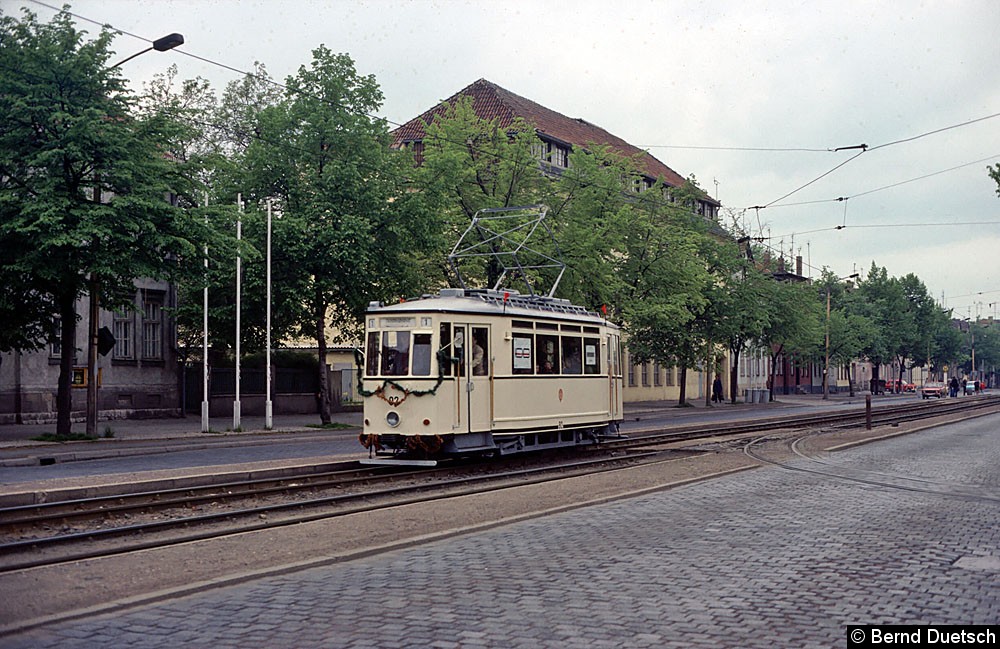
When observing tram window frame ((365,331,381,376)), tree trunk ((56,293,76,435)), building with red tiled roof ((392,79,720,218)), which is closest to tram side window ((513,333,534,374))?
tram window frame ((365,331,381,376))

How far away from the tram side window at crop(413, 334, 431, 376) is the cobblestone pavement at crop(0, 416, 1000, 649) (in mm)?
5890

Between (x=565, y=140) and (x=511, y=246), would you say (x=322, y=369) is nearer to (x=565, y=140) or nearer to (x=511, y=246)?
(x=511, y=246)

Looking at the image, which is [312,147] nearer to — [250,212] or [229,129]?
[250,212]

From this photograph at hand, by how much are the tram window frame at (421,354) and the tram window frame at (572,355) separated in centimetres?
349

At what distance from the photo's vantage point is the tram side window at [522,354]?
19188mm

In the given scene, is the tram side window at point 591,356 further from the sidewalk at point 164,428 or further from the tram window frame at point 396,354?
the sidewalk at point 164,428

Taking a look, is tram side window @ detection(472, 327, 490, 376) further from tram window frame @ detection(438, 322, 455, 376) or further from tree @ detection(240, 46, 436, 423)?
tree @ detection(240, 46, 436, 423)

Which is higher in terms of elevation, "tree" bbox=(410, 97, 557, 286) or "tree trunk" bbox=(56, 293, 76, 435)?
"tree" bbox=(410, 97, 557, 286)

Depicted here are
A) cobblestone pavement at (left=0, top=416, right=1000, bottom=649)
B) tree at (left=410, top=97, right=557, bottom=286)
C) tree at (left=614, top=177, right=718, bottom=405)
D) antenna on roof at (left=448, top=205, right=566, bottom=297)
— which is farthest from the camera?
tree at (left=614, top=177, right=718, bottom=405)

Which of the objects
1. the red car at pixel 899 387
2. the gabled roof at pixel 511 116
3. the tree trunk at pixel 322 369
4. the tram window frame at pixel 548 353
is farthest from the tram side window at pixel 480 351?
the red car at pixel 899 387

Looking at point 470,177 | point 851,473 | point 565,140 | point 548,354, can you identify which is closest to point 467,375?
point 548,354

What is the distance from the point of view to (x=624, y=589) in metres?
7.95

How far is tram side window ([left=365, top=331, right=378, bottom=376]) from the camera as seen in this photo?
1861 centimetres

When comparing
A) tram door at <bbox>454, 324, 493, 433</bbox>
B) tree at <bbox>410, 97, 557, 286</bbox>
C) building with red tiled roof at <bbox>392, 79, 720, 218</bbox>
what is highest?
building with red tiled roof at <bbox>392, 79, 720, 218</bbox>
